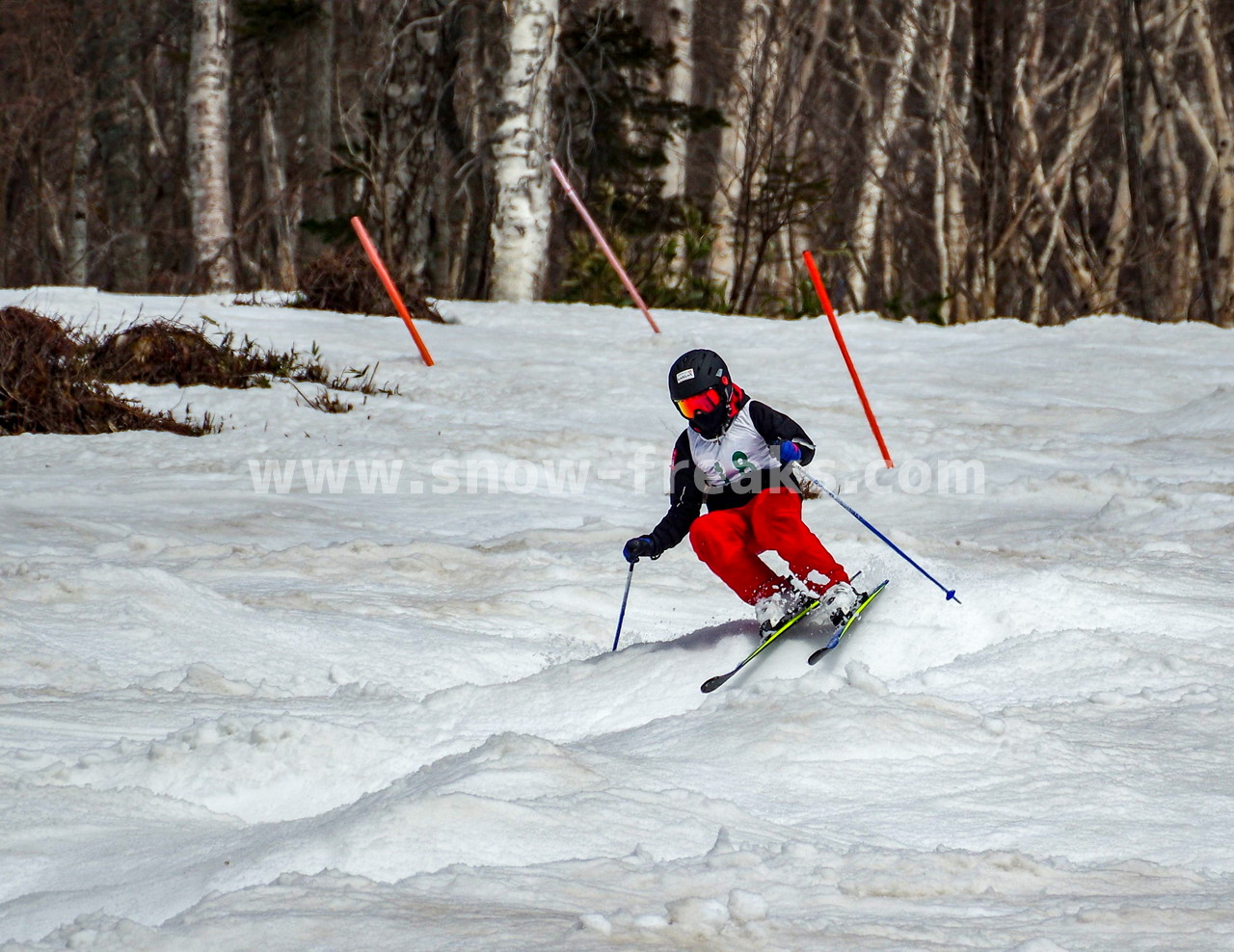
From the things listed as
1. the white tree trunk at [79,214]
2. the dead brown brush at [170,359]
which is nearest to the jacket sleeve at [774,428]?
the dead brown brush at [170,359]

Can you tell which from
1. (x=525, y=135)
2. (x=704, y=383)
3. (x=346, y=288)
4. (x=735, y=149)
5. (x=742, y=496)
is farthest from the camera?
(x=735, y=149)

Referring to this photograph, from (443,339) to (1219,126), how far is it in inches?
365

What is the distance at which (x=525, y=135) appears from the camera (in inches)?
484

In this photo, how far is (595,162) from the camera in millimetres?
15703

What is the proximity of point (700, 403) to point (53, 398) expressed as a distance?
530 cm

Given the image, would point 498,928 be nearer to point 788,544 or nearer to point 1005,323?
point 788,544

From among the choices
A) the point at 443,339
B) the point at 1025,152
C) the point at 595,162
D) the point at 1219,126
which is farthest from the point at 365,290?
the point at 1219,126

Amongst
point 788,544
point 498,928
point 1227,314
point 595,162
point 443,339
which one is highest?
point 595,162

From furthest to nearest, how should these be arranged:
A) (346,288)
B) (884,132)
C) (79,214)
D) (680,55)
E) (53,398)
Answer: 1. (79,214)
2. (884,132)
3. (680,55)
4. (346,288)
5. (53,398)

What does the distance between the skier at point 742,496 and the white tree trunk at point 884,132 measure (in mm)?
12706

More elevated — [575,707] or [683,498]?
[683,498]

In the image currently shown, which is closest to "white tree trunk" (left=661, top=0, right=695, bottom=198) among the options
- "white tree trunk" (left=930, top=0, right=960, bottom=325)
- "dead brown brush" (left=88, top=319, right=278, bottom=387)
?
"white tree trunk" (left=930, top=0, right=960, bottom=325)

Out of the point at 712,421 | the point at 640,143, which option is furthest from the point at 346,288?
the point at 712,421

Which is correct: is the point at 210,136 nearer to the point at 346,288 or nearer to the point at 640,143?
the point at 346,288
